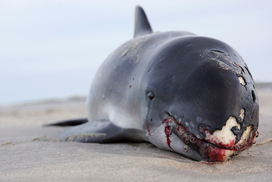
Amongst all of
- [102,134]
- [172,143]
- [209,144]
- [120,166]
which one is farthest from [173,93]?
[102,134]

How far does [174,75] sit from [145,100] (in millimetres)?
429

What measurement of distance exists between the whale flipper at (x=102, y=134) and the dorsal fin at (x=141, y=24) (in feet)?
5.80

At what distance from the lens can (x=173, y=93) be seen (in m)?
3.05

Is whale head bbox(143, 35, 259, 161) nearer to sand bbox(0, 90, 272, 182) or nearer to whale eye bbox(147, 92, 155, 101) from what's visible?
whale eye bbox(147, 92, 155, 101)

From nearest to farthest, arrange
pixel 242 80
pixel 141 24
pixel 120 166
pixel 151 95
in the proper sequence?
pixel 120 166 < pixel 242 80 < pixel 151 95 < pixel 141 24

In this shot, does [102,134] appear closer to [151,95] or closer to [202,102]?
[151,95]

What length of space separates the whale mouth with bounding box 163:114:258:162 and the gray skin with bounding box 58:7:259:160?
0.03 metres

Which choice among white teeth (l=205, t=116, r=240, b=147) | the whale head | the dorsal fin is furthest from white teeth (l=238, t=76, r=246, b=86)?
the dorsal fin

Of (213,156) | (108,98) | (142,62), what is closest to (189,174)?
(213,156)

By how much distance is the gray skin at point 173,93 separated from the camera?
2807 mm

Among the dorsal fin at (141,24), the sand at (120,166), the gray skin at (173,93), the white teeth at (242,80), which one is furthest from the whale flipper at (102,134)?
the dorsal fin at (141,24)

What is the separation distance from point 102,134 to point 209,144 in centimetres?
153

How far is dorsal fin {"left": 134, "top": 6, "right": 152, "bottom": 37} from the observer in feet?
17.8

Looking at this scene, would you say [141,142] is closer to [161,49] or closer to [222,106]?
[161,49]
